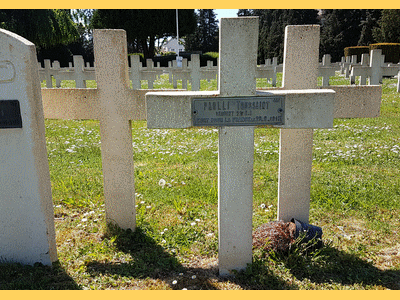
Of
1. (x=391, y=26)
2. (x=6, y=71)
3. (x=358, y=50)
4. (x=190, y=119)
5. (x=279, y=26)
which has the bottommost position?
(x=190, y=119)

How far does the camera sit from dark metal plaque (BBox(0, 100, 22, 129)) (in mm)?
3002

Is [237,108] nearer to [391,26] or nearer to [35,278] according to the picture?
[35,278]

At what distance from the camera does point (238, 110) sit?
286 cm

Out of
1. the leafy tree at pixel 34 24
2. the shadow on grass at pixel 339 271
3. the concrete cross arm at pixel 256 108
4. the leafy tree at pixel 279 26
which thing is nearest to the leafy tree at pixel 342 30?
the leafy tree at pixel 279 26

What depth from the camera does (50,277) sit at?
10.2 ft

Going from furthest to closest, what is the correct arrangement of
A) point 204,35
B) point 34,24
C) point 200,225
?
point 204,35 < point 34,24 < point 200,225

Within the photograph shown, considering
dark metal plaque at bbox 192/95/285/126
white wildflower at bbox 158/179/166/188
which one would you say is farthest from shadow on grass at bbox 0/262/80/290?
white wildflower at bbox 158/179/166/188

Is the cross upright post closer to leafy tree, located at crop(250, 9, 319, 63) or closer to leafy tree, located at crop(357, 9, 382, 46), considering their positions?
leafy tree, located at crop(357, 9, 382, 46)

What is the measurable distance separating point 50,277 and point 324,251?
2.41m

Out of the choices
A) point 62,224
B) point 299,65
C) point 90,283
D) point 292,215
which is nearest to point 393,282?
point 292,215

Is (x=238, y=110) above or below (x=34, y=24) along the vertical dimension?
below

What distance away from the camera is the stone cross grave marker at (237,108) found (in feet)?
9.20

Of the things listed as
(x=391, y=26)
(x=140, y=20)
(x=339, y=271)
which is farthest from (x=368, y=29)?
(x=339, y=271)

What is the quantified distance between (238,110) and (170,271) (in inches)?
59.2
